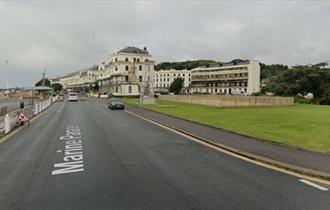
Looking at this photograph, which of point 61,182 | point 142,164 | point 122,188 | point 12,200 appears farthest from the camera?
point 142,164

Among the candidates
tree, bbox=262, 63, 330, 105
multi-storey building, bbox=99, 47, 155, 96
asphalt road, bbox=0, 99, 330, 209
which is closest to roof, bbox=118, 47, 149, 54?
multi-storey building, bbox=99, 47, 155, 96

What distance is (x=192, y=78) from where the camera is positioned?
146 metres

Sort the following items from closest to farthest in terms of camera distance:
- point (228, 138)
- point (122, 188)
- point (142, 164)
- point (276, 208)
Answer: point (276, 208), point (122, 188), point (142, 164), point (228, 138)

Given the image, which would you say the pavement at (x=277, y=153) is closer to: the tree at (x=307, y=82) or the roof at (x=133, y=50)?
the tree at (x=307, y=82)

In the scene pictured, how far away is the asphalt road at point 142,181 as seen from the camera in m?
5.25

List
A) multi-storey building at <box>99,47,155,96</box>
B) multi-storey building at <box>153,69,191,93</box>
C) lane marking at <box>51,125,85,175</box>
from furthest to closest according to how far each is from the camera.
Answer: multi-storey building at <box>153,69,191,93</box> < multi-storey building at <box>99,47,155,96</box> < lane marking at <box>51,125,85,175</box>

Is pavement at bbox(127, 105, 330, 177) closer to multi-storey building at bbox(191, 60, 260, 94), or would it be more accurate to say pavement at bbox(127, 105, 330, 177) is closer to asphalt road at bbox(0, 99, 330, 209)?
asphalt road at bbox(0, 99, 330, 209)

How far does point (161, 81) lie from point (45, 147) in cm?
15386

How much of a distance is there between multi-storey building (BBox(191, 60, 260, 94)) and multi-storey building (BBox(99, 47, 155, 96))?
3818cm

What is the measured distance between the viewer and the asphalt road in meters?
5.25

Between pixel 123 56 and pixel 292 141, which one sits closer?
pixel 292 141

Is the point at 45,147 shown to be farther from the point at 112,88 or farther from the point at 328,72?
the point at 112,88

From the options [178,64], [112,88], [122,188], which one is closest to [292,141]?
[122,188]

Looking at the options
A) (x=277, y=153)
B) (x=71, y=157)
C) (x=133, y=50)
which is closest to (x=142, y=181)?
(x=71, y=157)
